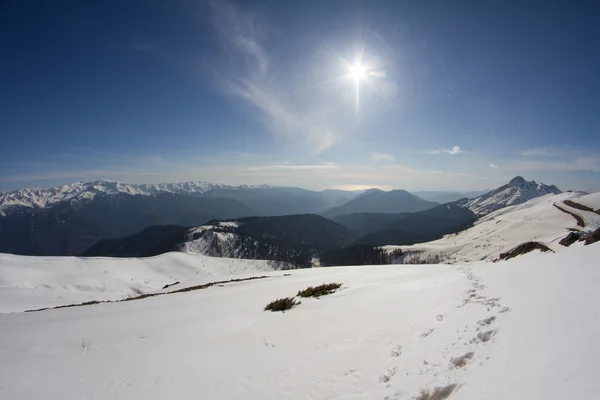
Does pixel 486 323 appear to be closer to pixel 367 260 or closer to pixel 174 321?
pixel 174 321

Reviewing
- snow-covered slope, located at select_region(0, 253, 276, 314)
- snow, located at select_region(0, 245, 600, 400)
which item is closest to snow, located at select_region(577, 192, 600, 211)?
snow, located at select_region(0, 245, 600, 400)

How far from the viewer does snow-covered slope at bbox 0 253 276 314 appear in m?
30.5

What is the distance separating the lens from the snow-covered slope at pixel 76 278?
30.5 metres

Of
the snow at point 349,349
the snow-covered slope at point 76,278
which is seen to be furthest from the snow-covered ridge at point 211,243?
the snow at point 349,349

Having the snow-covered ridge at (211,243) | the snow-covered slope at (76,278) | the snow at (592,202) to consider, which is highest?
the snow at (592,202)

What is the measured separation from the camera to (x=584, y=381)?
4.20 meters

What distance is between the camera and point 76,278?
39.3m

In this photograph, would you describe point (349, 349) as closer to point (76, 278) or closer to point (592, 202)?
point (76, 278)

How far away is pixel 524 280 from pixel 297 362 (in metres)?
11.2

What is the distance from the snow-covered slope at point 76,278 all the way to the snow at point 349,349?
20.6m

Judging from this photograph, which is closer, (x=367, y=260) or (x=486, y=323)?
(x=486, y=323)

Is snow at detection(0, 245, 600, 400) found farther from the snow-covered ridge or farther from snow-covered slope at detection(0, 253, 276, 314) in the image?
the snow-covered ridge

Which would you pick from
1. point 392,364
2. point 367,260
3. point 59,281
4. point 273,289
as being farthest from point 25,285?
point 367,260

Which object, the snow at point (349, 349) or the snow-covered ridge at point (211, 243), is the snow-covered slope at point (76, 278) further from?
the snow-covered ridge at point (211, 243)
